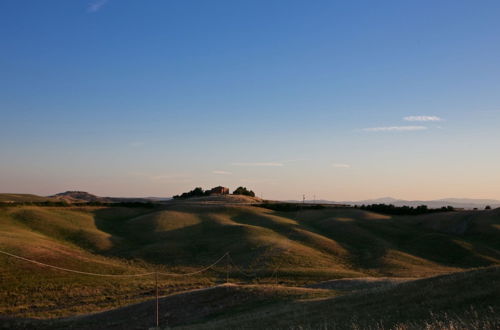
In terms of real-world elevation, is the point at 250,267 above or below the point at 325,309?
below

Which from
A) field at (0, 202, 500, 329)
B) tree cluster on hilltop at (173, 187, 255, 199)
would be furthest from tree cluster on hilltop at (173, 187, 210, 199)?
field at (0, 202, 500, 329)

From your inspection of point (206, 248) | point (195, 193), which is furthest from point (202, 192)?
point (206, 248)

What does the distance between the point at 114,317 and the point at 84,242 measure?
3821 centimetres

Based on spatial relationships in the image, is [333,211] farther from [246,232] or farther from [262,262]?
[262,262]

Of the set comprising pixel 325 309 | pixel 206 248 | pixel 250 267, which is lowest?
pixel 250 267

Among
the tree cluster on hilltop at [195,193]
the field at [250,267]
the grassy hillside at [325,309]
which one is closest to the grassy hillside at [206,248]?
the field at [250,267]

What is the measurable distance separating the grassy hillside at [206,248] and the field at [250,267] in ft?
0.64

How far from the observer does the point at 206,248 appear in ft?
219

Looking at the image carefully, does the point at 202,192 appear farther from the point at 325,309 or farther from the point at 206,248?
the point at 325,309

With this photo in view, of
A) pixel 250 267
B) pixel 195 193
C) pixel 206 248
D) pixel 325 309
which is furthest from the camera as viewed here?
pixel 195 193

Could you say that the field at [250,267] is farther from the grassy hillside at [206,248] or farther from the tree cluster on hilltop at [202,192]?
the tree cluster on hilltop at [202,192]

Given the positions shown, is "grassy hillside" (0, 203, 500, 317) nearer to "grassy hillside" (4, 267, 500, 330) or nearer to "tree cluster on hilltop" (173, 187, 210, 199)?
"grassy hillside" (4, 267, 500, 330)

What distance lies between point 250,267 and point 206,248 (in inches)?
472

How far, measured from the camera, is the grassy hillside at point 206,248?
1772 inches
